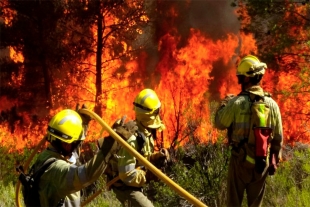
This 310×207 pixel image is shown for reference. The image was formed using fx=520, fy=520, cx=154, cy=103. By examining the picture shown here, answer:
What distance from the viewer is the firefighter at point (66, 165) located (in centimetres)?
341

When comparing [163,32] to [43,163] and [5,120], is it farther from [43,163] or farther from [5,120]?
[43,163]

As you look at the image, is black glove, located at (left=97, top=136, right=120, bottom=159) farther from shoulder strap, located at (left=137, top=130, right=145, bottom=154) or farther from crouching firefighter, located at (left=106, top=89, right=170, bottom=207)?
shoulder strap, located at (left=137, top=130, right=145, bottom=154)

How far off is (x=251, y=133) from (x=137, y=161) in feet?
3.93

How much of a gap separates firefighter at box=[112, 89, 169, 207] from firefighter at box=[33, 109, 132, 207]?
1.75 ft

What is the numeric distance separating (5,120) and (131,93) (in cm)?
517

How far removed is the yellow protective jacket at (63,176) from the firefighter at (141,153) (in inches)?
31.1

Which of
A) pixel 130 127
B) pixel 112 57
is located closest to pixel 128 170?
pixel 130 127

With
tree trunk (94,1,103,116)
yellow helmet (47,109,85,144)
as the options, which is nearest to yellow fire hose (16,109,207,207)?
yellow helmet (47,109,85,144)

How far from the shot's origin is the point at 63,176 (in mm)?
3496

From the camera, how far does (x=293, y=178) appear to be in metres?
7.29

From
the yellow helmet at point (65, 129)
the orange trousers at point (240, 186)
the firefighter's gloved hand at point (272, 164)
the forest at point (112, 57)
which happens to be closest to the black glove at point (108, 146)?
the yellow helmet at point (65, 129)

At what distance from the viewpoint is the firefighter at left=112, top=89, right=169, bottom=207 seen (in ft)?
14.5

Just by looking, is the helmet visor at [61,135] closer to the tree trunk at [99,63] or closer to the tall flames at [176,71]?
the tall flames at [176,71]

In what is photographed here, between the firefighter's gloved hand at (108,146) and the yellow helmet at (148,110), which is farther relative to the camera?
the yellow helmet at (148,110)
